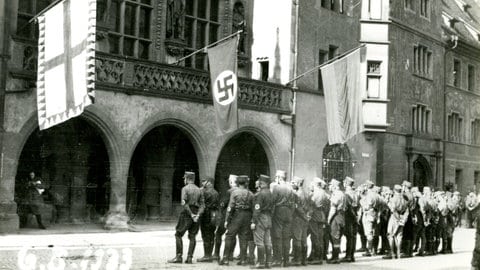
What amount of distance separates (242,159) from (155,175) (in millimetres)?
4154

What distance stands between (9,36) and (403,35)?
21157mm

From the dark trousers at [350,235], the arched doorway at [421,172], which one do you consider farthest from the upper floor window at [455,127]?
the dark trousers at [350,235]

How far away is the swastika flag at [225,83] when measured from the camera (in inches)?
733

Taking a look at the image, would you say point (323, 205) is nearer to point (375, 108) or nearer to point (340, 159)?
point (340, 159)

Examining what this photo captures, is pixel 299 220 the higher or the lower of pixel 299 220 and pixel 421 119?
the lower

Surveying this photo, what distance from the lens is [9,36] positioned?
1762 centimetres

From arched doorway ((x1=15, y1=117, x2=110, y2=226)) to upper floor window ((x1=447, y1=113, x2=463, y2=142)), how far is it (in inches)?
883

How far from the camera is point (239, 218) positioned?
1462 cm

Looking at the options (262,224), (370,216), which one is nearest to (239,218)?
(262,224)

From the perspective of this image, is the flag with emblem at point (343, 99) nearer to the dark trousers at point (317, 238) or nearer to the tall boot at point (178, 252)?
the dark trousers at point (317, 238)

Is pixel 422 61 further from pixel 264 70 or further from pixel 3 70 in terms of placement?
pixel 3 70

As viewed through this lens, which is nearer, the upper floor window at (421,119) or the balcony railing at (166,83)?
the balcony railing at (166,83)

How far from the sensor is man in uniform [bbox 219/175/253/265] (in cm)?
1458

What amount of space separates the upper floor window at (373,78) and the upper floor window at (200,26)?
29.0 ft
